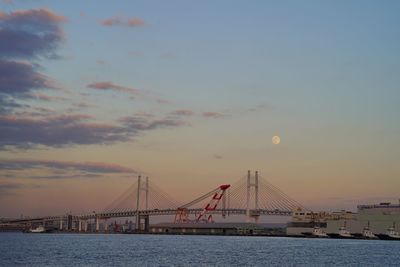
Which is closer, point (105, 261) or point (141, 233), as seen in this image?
point (105, 261)

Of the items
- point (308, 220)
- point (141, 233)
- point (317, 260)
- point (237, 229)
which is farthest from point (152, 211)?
point (317, 260)

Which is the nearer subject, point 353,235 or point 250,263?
point 250,263

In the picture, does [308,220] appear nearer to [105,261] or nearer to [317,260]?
[317,260]

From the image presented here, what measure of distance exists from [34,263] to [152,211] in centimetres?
14039

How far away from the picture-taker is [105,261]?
60.7 metres

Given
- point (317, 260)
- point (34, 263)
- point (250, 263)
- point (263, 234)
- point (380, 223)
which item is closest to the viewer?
point (34, 263)

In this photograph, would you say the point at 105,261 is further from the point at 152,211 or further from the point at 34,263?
the point at 152,211

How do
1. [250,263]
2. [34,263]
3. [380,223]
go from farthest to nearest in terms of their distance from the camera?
1. [380,223]
2. [250,263]
3. [34,263]

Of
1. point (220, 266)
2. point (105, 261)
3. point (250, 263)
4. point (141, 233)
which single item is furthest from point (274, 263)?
point (141, 233)

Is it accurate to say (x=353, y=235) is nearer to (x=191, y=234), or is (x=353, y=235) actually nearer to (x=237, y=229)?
(x=237, y=229)

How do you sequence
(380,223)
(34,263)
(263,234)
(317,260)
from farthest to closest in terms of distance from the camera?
(263,234), (380,223), (317,260), (34,263)

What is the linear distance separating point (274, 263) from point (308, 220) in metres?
110

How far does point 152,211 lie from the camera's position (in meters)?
196

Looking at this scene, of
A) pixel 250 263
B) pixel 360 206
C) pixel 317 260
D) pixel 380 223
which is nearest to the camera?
pixel 250 263
